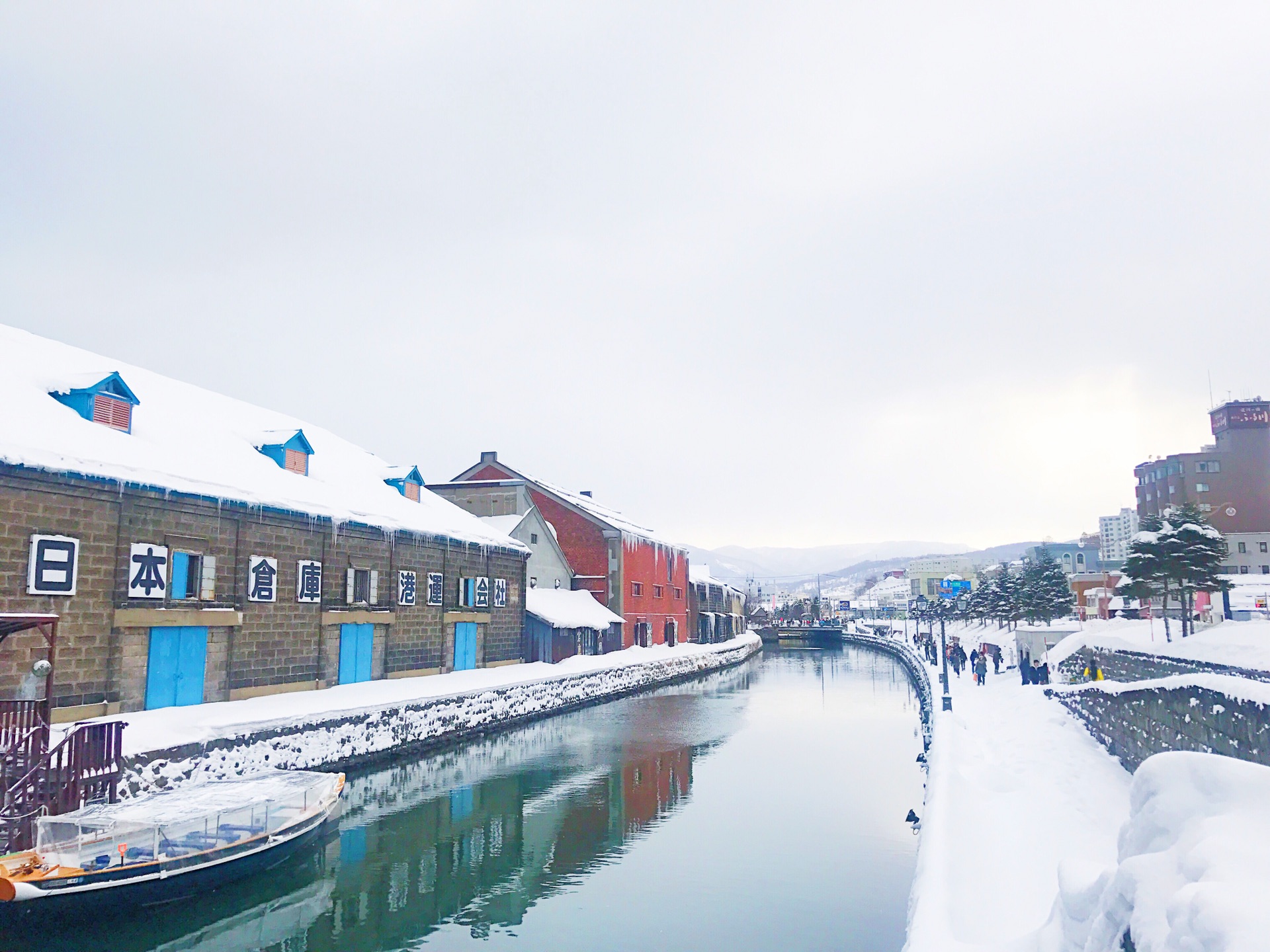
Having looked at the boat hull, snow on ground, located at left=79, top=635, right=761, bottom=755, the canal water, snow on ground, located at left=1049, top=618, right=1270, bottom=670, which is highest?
snow on ground, located at left=1049, top=618, right=1270, bottom=670

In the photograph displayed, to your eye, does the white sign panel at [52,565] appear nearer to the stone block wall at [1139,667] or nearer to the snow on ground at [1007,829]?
the snow on ground at [1007,829]

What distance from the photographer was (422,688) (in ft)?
94.5

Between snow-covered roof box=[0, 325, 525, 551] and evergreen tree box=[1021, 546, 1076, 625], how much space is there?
3787 centimetres

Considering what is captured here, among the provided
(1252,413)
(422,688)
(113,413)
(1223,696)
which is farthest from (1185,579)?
(1252,413)

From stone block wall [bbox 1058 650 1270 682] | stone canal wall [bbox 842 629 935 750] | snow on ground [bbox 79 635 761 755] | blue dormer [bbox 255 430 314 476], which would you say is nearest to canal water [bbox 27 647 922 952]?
stone canal wall [bbox 842 629 935 750]

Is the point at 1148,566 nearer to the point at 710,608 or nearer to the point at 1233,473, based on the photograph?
the point at 710,608

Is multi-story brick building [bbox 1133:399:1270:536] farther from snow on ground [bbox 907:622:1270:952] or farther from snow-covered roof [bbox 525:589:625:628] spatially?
snow on ground [bbox 907:622:1270:952]

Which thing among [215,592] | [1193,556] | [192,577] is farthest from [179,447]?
[1193,556]

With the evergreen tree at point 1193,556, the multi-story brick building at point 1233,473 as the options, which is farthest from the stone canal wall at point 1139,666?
the multi-story brick building at point 1233,473

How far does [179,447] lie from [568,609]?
24.5 meters

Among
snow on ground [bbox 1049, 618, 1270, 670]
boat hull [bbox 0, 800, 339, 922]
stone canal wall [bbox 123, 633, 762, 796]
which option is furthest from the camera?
snow on ground [bbox 1049, 618, 1270, 670]

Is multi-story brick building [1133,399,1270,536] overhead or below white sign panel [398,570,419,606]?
overhead

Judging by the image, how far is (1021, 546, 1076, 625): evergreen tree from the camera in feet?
178

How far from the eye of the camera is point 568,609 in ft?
148
